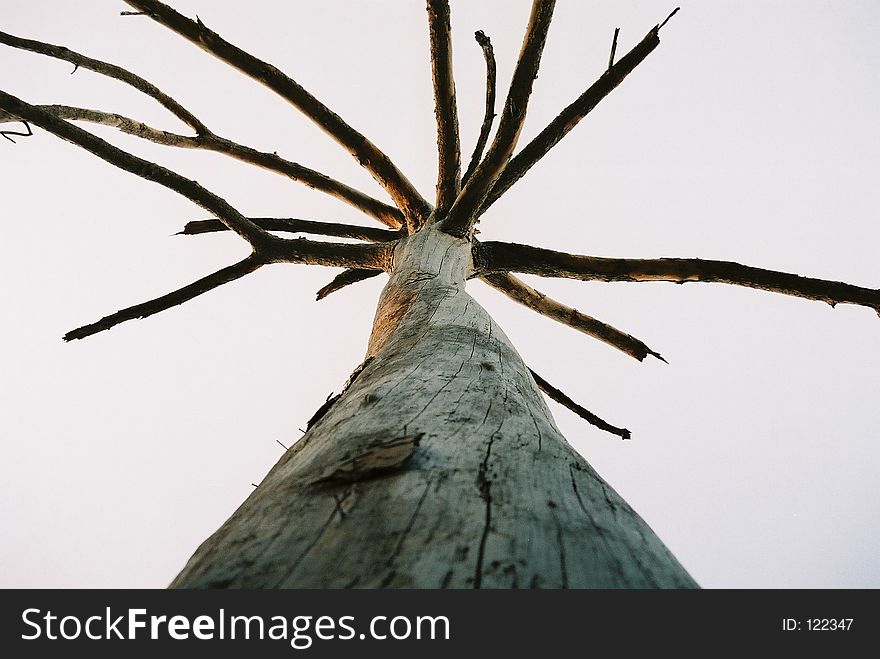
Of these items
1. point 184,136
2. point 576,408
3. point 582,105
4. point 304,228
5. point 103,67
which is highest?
point 103,67

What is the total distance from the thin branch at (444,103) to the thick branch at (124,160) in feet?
3.95

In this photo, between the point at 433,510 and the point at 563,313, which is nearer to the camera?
the point at 433,510

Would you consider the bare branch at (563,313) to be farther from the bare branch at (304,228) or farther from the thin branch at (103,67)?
the thin branch at (103,67)

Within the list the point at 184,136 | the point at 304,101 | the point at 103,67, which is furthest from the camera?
the point at 184,136

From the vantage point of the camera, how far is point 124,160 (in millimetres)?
1773

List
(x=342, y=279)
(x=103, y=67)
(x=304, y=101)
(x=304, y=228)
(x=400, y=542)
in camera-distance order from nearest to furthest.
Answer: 1. (x=400, y=542)
2. (x=103, y=67)
3. (x=304, y=101)
4. (x=304, y=228)
5. (x=342, y=279)

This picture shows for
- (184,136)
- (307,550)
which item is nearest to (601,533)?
(307,550)

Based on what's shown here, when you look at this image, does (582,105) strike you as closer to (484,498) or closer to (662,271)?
(662,271)

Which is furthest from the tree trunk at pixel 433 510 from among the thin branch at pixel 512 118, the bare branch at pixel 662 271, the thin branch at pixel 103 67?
the thin branch at pixel 103 67

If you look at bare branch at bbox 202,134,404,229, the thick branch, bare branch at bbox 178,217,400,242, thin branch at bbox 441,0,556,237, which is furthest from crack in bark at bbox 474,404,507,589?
bare branch at bbox 202,134,404,229

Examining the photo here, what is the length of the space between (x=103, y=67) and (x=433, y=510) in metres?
3.04
